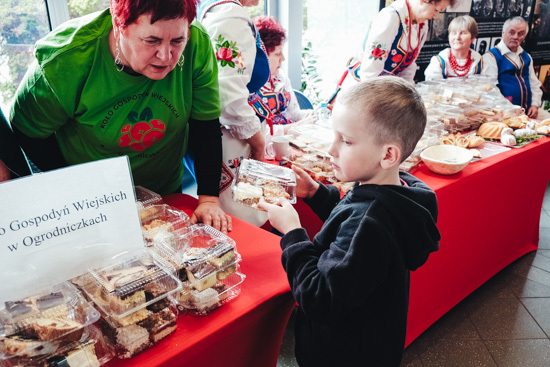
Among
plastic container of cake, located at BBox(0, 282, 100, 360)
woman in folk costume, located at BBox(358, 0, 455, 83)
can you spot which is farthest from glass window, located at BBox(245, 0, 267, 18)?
plastic container of cake, located at BBox(0, 282, 100, 360)

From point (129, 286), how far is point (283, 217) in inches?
19.1

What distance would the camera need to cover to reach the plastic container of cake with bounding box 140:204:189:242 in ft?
3.83

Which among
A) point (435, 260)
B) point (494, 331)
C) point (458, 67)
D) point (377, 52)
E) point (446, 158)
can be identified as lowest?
point (494, 331)

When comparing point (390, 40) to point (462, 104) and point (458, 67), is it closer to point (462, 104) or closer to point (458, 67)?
point (462, 104)

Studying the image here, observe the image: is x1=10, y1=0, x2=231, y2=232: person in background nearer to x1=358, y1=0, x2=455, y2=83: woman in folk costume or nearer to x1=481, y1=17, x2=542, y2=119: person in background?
x1=358, y1=0, x2=455, y2=83: woman in folk costume

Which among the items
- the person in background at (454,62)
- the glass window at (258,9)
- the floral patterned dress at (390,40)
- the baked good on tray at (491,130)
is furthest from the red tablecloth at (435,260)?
the glass window at (258,9)

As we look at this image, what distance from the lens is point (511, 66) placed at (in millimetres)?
4520

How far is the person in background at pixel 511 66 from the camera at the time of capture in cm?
444

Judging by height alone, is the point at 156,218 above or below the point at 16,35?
below

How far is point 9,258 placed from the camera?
0.85 metres

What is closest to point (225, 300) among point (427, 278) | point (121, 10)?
point (121, 10)

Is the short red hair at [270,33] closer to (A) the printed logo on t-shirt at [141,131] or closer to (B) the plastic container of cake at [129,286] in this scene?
(A) the printed logo on t-shirt at [141,131]

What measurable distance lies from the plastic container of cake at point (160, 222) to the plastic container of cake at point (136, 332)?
0.27m

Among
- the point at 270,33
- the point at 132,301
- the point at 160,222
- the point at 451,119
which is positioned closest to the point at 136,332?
the point at 132,301
